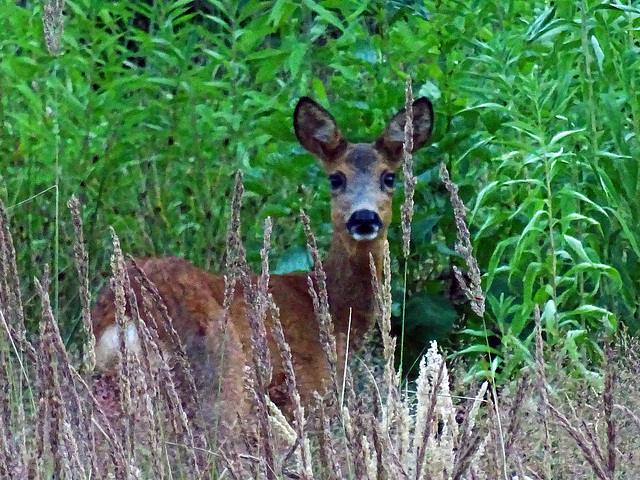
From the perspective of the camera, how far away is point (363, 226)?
189 inches

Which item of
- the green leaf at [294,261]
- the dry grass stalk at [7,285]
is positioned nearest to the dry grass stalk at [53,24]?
the dry grass stalk at [7,285]

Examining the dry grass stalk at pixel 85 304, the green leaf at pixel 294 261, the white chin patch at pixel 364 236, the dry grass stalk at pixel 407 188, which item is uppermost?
the white chin patch at pixel 364 236

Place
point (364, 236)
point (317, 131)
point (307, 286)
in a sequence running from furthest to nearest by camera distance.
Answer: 1. point (317, 131)
2. point (364, 236)
3. point (307, 286)

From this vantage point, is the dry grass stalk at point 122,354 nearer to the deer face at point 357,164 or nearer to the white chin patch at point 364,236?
the deer face at point 357,164

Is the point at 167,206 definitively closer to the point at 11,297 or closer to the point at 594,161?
the point at 594,161

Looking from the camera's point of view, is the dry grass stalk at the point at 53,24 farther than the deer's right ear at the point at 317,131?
No

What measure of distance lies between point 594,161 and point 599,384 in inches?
35.0

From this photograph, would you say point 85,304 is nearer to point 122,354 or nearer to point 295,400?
point 122,354

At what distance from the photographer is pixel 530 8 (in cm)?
470

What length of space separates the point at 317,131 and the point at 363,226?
50cm

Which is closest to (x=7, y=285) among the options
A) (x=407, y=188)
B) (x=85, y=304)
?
(x=85, y=304)

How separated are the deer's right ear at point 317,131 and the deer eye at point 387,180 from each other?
9.6 inches

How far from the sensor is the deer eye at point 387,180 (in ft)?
16.8

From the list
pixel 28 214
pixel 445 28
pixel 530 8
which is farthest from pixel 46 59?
pixel 530 8
